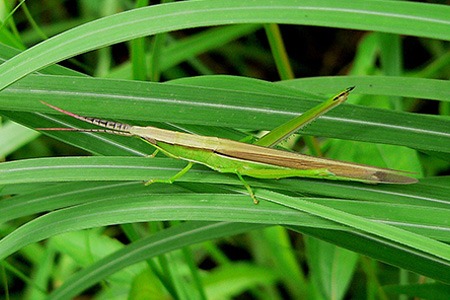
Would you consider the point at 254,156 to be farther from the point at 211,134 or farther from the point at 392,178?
the point at 392,178

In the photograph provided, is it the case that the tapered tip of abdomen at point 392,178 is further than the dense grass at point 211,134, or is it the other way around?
the tapered tip of abdomen at point 392,178

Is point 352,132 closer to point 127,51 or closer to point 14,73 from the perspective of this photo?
point 14,73

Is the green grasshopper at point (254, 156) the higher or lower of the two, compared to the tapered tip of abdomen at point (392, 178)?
higher

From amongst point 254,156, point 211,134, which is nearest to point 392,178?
point 254,156

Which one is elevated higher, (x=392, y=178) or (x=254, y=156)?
(x=254, y=156)

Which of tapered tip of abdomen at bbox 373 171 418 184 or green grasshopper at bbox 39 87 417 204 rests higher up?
green grasshopper at bbox 39 87 417 204

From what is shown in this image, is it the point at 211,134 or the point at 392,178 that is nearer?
the point at 392,178

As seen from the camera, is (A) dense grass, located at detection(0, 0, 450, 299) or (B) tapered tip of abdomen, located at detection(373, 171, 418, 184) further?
(B) tapered tip of abdomen, located at detection(373, 171, 418, 184)

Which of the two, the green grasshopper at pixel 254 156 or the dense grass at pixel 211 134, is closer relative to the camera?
the dense grass at pixel 211 134

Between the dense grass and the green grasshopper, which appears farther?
the green grasshopper

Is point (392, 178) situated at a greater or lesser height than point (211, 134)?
lesser
